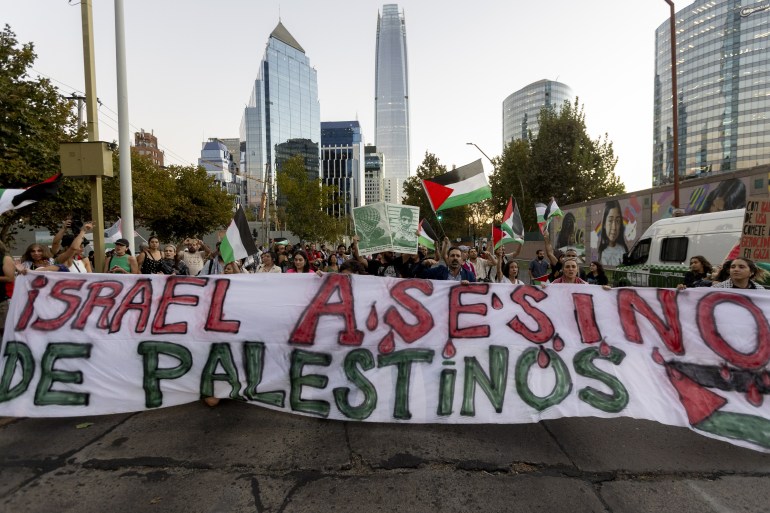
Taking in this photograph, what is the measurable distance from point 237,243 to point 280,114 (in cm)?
16764

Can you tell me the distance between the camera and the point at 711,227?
8.77 m

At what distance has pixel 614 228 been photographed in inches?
742

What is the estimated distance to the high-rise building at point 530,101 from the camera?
140 m

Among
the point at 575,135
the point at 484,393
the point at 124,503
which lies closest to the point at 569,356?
the point at 484,393

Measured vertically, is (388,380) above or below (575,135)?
below

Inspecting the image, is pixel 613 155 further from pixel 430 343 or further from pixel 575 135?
pixel 430 343

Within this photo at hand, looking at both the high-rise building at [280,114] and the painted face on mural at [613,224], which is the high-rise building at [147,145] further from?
the painted face on mural at [613,224]

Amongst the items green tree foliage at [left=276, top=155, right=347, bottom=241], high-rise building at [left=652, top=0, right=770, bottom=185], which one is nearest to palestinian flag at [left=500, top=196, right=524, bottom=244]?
green tree foliage at [left=276, top=155, right=347, bottom=241]

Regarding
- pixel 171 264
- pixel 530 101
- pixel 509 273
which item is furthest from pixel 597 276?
pixel 530 101

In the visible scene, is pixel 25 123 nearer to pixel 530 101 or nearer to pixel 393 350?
pixel 393 350

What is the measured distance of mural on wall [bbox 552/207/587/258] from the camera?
2159 cm

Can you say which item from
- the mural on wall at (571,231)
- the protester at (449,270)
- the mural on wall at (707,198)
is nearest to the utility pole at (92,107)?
the protester at (449,270)

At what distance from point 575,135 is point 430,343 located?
3119cm

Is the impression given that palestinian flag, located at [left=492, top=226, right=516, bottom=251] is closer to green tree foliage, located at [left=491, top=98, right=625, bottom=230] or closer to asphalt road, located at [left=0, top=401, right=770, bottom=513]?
asphalt road, located at [left=0, top=401, right=770, bottom=513]
